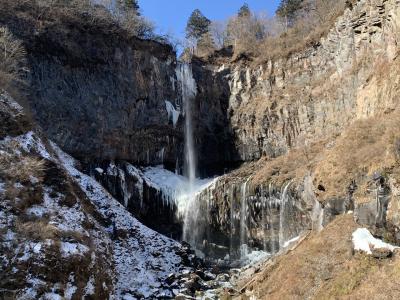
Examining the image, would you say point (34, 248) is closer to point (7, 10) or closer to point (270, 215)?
point (270, 215)

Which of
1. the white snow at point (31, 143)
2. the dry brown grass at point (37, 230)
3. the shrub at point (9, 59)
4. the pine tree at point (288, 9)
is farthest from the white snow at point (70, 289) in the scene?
the pine tree at point (288, 9)

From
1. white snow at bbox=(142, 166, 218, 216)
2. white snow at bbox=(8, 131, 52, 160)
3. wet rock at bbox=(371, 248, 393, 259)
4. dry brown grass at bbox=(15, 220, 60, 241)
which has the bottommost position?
wet rock at bbox=(371, 248, 393, 259)

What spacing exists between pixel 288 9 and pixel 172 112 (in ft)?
78.7

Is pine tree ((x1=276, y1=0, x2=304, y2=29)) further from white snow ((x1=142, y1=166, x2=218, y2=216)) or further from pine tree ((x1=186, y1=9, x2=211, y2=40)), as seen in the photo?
white snow ((x1=142, y1=166, x2=218, y2=216))

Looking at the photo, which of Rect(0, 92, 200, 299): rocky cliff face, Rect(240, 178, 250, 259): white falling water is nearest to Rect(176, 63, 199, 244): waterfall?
Rect(240, 178, 250, 259): white falling water

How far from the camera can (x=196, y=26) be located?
60219 mm

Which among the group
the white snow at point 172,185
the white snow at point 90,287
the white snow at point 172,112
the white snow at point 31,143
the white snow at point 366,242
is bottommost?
the white snow at point 90,287

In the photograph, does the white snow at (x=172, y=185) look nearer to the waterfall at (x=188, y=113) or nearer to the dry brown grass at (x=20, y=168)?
the waterfall at (x=188, y=113)

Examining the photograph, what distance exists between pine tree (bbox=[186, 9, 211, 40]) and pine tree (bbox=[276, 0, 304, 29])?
10912 mm

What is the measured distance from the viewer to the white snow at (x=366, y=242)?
1586 cm

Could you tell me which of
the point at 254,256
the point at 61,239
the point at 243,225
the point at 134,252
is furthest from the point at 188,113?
the point at 61,239

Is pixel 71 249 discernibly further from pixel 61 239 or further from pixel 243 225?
pixel 243 225

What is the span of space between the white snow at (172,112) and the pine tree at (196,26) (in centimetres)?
Answer: 2481

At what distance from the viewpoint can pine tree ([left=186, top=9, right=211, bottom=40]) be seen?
198ft
